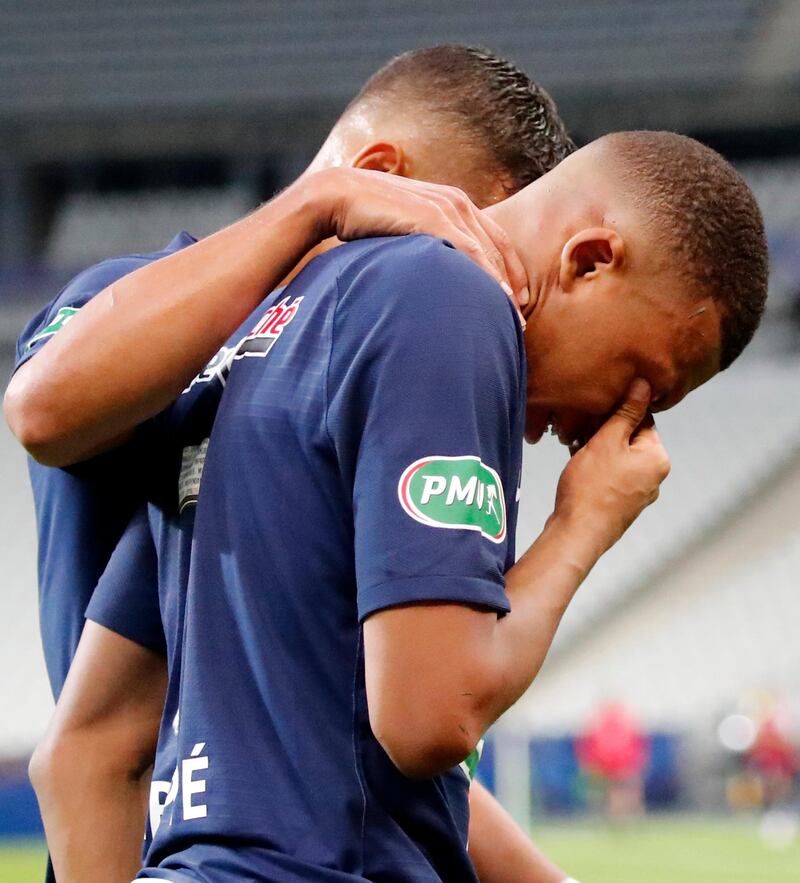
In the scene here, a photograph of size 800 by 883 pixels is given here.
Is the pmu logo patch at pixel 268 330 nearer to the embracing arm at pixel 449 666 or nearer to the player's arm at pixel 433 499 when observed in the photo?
the player's arm at pixel 433 499

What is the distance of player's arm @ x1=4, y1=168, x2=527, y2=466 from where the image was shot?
1442 millimetres

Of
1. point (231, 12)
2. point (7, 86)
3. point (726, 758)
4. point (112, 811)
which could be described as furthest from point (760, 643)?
point (112, 811)

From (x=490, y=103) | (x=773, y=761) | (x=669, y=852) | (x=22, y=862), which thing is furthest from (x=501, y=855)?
(x=773, y=761)

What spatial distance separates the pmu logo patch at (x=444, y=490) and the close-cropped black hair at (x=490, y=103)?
0.86 meters

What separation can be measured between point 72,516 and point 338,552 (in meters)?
0.53

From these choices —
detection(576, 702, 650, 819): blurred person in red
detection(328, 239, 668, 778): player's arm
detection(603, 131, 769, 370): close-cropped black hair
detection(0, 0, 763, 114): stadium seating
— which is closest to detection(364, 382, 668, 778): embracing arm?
detection(328, 239, 668, 778): player's arm

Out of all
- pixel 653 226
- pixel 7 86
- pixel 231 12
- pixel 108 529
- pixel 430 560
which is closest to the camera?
pixel 430 560

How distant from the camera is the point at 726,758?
591 inches

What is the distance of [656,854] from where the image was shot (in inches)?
446

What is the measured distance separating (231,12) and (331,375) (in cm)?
1361

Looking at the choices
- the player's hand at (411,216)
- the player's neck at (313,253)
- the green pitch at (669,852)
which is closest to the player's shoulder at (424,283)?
the player's hand at (411,216)

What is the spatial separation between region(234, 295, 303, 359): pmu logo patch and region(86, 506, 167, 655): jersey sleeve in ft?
0.95

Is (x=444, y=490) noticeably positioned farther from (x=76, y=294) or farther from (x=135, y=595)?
(x=76, y=294)

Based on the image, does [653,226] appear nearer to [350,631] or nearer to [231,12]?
[350,631]
